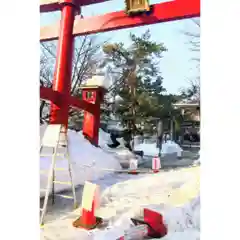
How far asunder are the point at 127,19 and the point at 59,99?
0.44 m

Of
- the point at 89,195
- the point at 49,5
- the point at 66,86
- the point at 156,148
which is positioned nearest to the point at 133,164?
the point at 156,148

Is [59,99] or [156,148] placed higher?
[59,99]

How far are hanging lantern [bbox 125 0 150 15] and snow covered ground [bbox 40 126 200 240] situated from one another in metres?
0.53

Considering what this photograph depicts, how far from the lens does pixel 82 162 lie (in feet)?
4.67

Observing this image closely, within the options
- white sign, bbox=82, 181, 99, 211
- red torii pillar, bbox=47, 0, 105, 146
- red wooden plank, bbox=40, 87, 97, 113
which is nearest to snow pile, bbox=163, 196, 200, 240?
white sign, bbox=82, 181, 99, 211

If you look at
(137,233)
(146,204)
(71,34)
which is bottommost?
(137,233)

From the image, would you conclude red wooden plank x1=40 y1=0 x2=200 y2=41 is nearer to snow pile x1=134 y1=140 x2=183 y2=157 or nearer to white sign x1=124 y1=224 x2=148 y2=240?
snow pile x1=134 y1=140 x2=183 y2=157

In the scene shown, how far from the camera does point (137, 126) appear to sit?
4.60ft

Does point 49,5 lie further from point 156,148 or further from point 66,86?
point 156,148

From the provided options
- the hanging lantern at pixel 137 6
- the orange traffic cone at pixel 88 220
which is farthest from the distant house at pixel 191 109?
the orange traffic cone at pixel 88 220

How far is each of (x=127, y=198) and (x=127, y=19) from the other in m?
0.75
